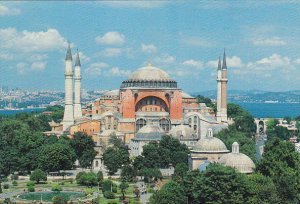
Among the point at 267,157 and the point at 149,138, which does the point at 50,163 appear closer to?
the point at 149,138

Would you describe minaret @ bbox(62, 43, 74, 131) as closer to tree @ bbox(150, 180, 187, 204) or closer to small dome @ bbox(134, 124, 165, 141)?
small dome @ bbox(134, 124, 165, 141)

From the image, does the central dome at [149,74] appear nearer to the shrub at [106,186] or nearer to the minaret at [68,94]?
the minaret at [68,94]

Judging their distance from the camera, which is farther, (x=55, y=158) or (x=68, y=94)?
(x=68, y=94)

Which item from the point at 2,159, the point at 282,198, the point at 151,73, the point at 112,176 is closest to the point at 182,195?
the point at 282,198

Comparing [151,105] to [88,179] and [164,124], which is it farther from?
[88,179]

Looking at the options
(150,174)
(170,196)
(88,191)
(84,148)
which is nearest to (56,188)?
(88,191)

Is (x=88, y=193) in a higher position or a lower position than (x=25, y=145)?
lower
